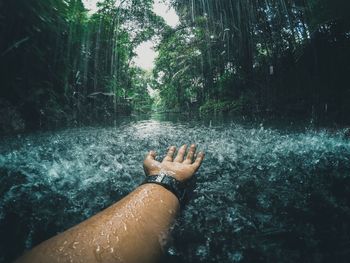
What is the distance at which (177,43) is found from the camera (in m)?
19.5

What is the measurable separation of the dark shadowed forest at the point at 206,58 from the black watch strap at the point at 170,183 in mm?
5067

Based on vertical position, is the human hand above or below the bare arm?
above

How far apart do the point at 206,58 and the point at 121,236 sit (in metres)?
18.0

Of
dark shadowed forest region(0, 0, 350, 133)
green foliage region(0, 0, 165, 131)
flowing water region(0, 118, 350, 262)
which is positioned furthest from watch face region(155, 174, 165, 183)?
green foliage region(0, 0, 165, 131)

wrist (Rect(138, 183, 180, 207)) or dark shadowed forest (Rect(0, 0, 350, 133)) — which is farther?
dark shadowed forest (Rect(0, 0, 350, 133))

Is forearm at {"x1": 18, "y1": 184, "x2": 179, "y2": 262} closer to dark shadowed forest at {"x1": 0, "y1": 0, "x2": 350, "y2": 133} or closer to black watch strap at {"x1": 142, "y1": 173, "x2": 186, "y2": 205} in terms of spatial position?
black watch strap at {"x1": 142, "y1": 173, "x2": 186, "y2": 205}

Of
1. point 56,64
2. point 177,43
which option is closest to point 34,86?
point 56,64

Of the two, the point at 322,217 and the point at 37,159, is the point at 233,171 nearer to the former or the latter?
the point at 322,217

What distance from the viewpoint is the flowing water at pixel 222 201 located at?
1.17 m

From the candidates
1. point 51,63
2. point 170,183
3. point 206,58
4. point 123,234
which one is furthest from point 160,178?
point 206,58

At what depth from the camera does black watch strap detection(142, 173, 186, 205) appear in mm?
1486

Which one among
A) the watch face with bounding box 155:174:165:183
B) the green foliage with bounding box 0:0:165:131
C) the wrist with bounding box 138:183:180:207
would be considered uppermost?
the green foliage with bounding box 0:0:165:131

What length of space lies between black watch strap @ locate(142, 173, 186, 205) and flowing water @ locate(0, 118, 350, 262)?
122 millimetres

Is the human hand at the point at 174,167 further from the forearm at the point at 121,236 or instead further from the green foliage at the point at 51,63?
the green foliage at the point at 51,63
